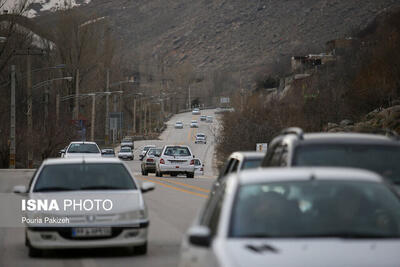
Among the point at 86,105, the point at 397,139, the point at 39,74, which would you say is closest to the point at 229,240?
the point at 397,139

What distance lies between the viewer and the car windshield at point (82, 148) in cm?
4325

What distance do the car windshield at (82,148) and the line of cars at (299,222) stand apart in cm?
3539

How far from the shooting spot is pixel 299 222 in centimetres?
705

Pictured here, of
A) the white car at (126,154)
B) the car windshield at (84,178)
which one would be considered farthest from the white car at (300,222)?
the white car at (126,154)

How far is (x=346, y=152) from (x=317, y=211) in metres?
3.90

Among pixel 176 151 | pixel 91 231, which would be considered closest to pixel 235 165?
pixel 91 231

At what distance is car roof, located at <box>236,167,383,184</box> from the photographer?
287 inches

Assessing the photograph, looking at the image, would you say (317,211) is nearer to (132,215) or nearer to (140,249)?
(132,215)

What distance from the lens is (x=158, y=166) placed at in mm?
43031

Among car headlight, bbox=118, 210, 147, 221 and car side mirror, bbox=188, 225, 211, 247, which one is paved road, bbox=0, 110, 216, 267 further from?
car side mirror, bbox=188, 225, 211, 247

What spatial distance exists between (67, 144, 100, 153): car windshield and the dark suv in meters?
32.6

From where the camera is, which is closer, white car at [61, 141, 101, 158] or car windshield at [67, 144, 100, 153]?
white car at [61, 141, 101, 158]

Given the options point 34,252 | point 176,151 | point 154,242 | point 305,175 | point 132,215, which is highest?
point 305,175

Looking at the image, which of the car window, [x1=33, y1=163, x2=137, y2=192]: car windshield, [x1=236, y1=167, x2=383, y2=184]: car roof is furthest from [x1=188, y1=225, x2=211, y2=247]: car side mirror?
the car window
